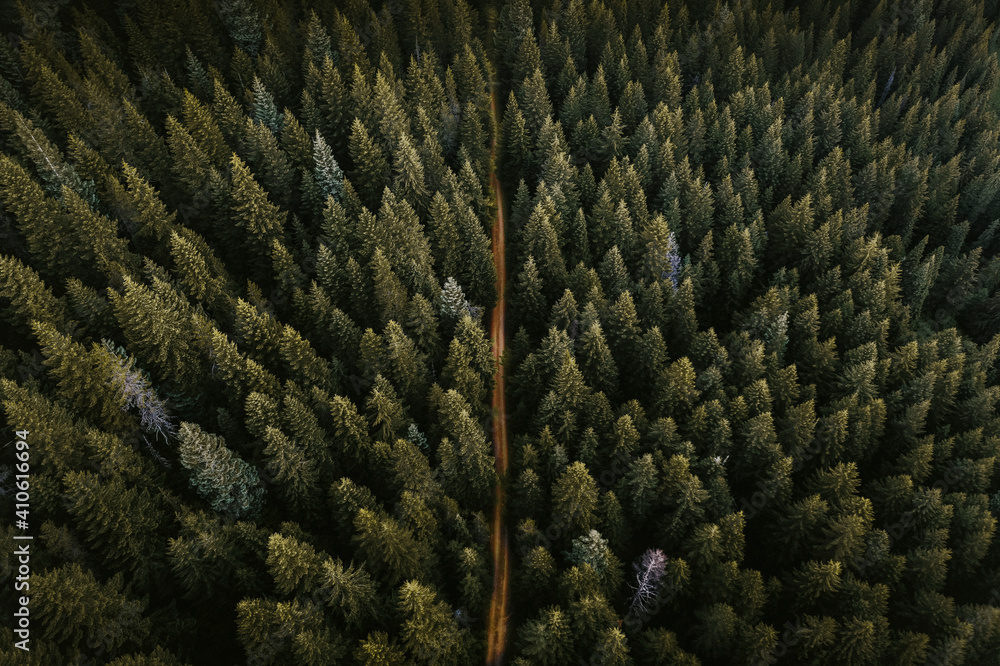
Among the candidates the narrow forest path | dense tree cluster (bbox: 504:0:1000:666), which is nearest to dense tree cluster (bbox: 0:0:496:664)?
the narrow forest path

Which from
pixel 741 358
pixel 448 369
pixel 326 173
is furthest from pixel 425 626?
pixel 326 173

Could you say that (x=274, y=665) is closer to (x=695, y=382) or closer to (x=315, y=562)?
(x=315, y=562)

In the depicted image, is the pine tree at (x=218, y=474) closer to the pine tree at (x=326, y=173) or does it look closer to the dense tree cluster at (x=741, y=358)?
the dense tree cluster at (x=741, y=358)

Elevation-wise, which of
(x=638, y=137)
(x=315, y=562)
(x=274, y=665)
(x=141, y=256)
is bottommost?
(x=274, y=665)

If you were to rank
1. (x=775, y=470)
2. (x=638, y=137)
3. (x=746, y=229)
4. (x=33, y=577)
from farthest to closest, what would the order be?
(x=638, y=137) < (x=746, y=229) < (x=775, y=470) < (x=33, y=577)

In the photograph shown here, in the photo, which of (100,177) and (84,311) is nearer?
(84,311)

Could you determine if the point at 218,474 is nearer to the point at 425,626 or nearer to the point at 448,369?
the point at 425,626

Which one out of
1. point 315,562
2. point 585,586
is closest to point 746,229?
point 585,586

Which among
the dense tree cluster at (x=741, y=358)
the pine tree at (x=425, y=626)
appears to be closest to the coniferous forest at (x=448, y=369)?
the pine tree at (x=425, y=626)

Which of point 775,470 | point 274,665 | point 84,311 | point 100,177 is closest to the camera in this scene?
point 274,665
